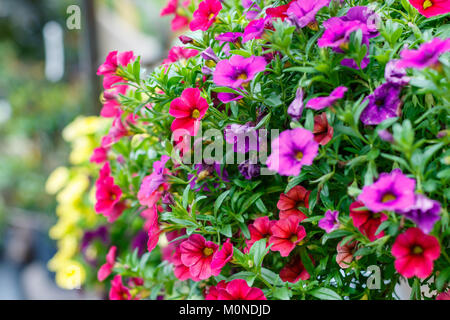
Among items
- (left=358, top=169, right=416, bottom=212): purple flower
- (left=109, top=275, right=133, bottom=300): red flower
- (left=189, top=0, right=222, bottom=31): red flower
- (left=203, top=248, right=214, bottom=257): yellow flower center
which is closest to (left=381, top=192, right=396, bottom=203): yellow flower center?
(left=358, top=169, right=416, bottom=212): purple flower

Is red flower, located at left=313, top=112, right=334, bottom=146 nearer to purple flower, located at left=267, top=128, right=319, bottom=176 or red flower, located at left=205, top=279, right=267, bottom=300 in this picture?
purple flower, located at left=267, top=128, right=319, bottom=176

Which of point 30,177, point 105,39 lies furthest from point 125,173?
point 30,177

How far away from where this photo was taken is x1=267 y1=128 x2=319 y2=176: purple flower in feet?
1.89

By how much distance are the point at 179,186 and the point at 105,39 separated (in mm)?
3054

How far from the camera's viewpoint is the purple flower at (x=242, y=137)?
0.68m

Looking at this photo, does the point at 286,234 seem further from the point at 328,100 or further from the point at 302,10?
the point at 302,10

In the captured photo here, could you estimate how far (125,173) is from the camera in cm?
A: 95

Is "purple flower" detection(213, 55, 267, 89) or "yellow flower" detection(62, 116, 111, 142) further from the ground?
"yellow flower" detection(62, 116, 111, 142)

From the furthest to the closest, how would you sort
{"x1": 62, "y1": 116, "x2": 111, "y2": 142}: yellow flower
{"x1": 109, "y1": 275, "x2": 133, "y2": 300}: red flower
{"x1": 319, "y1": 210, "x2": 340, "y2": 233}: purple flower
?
{"x1": 62, "y1": 116, "x2": 111, "y2": 142}: yellow flower
{"x1": 109, "y1": 275, "x2": 133, "y2": 300}: red flower
{"x1": 319, "y1": 210, "x2": 340, "y2": 233}: purple flower

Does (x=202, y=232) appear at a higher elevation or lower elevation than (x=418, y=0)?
lower

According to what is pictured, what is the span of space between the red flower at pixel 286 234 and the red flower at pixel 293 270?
0.28ft

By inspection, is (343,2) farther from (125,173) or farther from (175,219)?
(125,173)

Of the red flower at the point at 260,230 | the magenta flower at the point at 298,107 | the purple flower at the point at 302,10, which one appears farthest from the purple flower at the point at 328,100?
the red flower at the point at 260,230

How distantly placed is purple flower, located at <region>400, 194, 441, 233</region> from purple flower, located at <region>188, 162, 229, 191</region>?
0.32m
